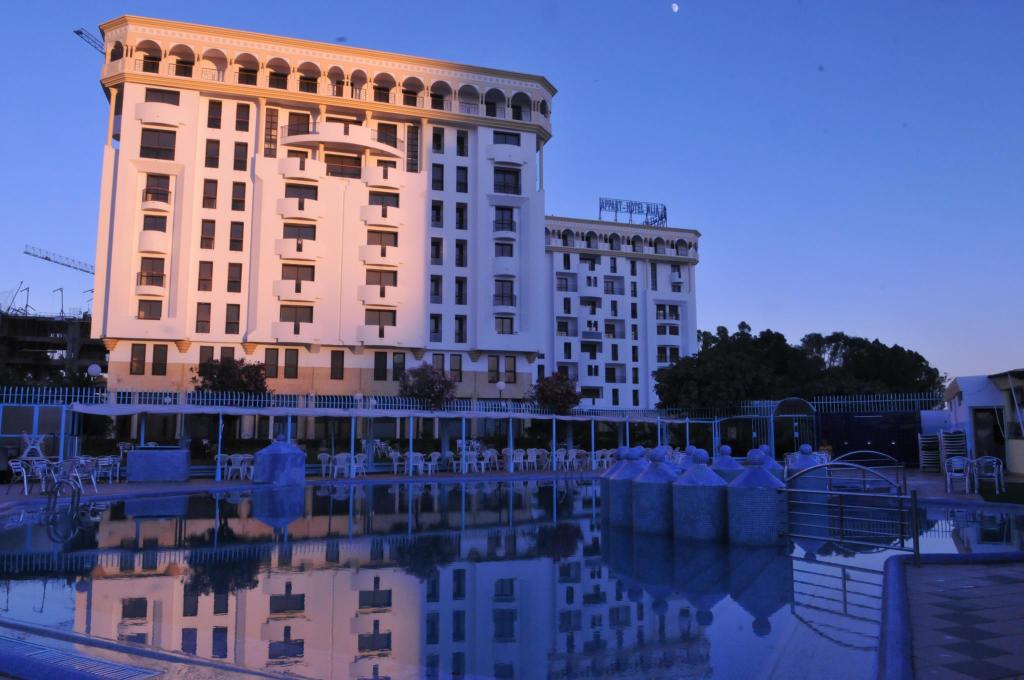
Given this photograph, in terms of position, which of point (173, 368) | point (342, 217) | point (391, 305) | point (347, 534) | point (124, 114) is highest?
point (124, 114)

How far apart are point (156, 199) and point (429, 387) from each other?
16.7 metres

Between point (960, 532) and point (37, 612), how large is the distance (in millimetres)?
11755

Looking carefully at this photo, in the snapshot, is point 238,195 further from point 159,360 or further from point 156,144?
point 159,360

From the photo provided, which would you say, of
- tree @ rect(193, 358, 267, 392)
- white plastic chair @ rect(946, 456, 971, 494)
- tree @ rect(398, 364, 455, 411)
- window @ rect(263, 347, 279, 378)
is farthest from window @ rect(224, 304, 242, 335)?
white plastic chair @ rect(946, 456, 971, 494)

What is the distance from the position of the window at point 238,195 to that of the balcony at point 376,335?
8536 mm

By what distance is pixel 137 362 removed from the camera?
118 ft

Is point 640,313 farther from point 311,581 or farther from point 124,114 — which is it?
point 311,581

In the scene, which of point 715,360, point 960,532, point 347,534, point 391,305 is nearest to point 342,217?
point 391,305

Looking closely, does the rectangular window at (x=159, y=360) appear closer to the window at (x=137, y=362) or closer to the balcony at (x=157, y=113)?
the window at (x=137, y=362)

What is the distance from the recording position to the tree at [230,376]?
3184cm

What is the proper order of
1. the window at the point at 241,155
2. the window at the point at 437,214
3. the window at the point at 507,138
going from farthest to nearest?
the window at the point at 507,138 < the window at the point at 437,214 < the window at the point at 241,155

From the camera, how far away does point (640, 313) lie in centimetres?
6362

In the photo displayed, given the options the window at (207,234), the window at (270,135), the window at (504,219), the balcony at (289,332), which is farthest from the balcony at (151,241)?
the window at (504,219)

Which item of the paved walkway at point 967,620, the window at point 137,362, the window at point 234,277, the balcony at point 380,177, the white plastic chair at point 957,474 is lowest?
the paved walkway at point 967,620
